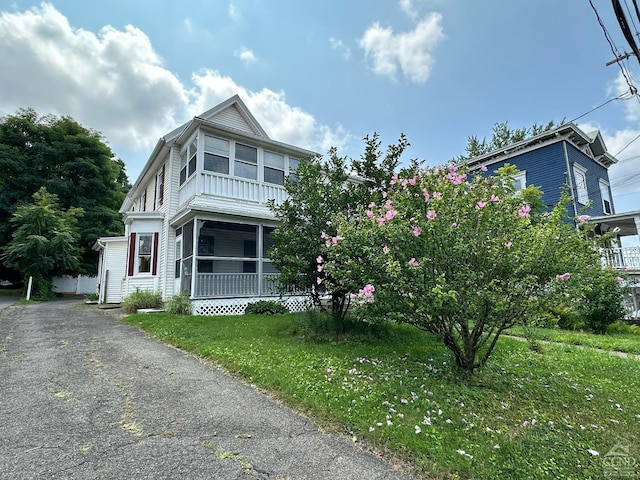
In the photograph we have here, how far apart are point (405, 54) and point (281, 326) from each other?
39.4 feet

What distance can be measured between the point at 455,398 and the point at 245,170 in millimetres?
10744

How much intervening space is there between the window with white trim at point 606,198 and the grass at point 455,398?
1605 cm

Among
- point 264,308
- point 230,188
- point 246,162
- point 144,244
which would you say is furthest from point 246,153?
point 264,308

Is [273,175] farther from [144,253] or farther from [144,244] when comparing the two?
[144,253]

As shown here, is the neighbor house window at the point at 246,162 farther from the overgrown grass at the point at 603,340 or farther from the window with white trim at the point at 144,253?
the overgrown grass at the point at 603,340

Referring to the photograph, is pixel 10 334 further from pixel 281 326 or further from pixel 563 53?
pixel 563 53

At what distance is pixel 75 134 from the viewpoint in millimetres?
26938

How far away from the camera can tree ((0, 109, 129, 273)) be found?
2439 centimetres

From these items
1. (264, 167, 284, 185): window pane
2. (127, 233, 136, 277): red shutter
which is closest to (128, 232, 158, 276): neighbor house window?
(127, 233, 136, 277): red shutter

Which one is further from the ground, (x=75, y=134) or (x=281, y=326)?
(x=75, y=134)

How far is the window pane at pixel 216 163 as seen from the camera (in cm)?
1173

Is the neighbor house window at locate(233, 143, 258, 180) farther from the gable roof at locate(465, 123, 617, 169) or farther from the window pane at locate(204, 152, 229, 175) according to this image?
the gable roof at locate(465, 123, 617, 169)

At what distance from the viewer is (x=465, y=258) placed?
405cm

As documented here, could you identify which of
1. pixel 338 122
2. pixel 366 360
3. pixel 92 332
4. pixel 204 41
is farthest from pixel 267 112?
pixel 366 360
